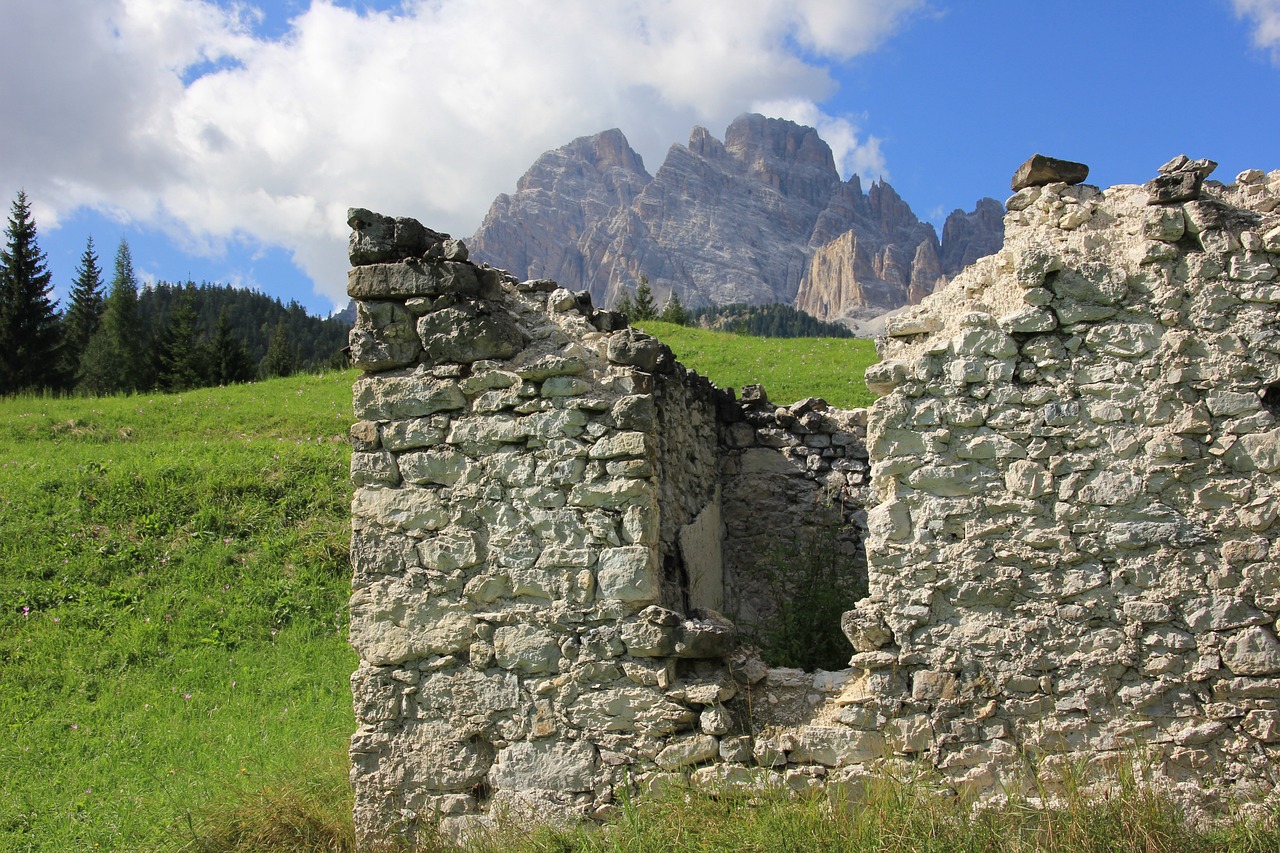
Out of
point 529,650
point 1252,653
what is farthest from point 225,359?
point 1252,653

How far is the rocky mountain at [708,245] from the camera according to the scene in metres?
170

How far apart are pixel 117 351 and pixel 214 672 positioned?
40.9 meters

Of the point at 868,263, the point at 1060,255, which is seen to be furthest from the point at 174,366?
the point at 868,263

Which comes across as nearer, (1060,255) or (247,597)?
(1060,255)

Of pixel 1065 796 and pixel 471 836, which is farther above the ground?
pixel 1065 796

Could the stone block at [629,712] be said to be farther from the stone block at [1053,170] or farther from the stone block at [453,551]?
the stone block at [1053,170]

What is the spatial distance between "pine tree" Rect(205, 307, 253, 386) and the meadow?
15.1 m

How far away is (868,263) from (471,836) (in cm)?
17416

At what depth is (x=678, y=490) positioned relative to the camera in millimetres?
5945

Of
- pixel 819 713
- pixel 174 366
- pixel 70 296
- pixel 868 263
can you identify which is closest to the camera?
pixel 819 713

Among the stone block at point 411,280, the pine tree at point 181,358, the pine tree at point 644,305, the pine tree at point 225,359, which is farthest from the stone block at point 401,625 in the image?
the pine tree at point 644,305

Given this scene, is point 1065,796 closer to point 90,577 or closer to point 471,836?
point 471,836

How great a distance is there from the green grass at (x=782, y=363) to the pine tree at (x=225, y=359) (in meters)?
16.6

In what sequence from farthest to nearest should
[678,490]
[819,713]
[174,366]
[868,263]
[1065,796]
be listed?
[868,263] → [174,366] → [678,490] → [819,713] → [1065,796]
